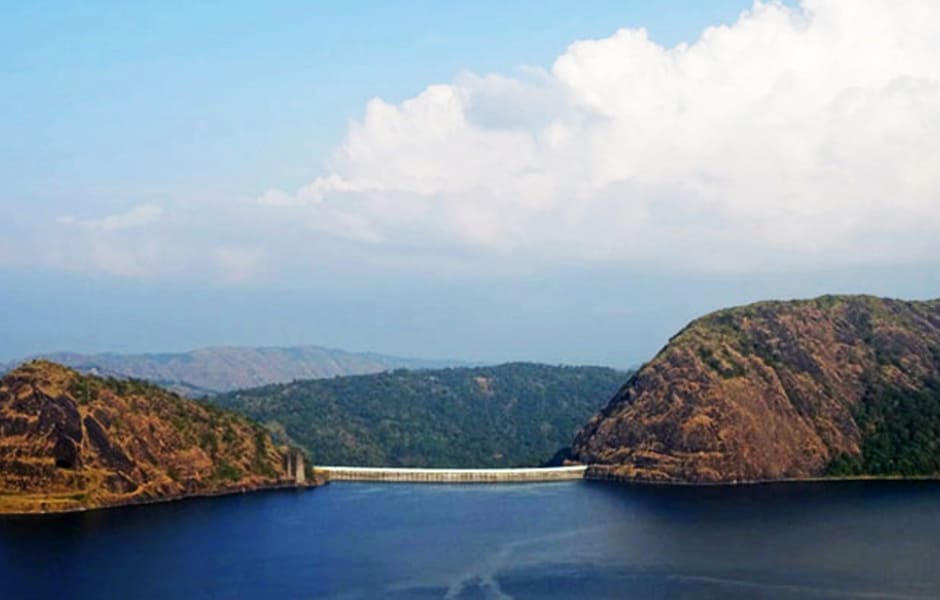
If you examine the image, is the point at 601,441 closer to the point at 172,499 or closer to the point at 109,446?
the point at 172,499

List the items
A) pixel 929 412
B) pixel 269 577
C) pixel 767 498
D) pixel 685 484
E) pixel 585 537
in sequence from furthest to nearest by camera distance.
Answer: pixel 929 412 < pixel 685 484 < pixel 767 498 < pixel 585 537 < pixel 269 577

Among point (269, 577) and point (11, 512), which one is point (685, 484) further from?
point (11, 512)

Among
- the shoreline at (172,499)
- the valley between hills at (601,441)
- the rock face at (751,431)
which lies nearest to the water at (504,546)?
the shoreline at (172,499)

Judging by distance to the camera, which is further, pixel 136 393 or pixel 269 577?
pixel 136 393

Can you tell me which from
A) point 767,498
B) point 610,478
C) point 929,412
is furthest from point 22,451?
point 929,412

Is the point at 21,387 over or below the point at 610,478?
over

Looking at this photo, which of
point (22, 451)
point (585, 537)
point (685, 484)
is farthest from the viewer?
point (685, 484)

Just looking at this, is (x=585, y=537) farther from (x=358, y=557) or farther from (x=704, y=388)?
(x=704, y=388)
